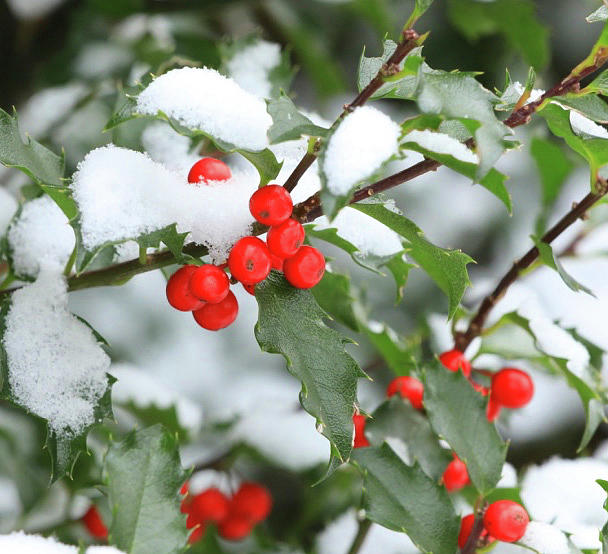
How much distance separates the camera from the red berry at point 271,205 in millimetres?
772

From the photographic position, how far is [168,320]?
190 centimetres

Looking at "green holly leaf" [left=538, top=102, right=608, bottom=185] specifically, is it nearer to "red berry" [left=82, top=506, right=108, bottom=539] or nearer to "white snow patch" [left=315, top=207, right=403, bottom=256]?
"white snow patch" [left=315, top=207, right=403, bottom=256]

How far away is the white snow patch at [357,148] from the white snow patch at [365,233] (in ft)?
0.66

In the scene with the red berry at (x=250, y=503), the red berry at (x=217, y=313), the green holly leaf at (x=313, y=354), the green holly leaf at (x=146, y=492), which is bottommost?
the red berry at (x=250, y=503)

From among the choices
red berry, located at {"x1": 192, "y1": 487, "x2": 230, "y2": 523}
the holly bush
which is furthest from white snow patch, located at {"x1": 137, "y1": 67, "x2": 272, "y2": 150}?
red berry, located at {"x1": 192, "y1": 487, "x2": 230, "y2": 523}

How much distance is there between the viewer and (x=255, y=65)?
1365mm

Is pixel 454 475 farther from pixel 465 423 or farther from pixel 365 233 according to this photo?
pixel 365 233

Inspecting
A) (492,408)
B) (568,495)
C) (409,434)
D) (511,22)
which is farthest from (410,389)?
(511,22)

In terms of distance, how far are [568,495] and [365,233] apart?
0.60 m

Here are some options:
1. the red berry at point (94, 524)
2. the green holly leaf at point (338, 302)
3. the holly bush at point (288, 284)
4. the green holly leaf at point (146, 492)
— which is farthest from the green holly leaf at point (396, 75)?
the red berry at point (94, 524)

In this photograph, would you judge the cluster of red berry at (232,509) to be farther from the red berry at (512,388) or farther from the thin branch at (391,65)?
the thin branch at (391,65)

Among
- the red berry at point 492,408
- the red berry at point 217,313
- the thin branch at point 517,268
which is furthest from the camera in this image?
the red berry at point 492,408

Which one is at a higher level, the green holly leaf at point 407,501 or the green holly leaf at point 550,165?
the green holly leaf at point 550,165

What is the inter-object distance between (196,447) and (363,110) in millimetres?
1029
